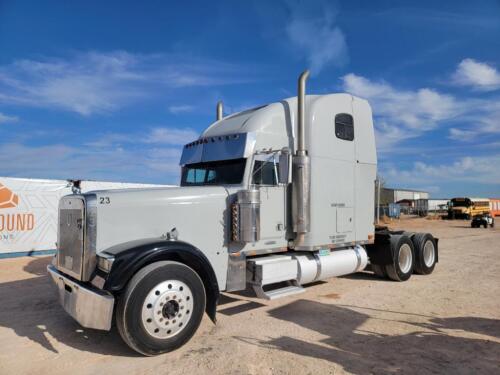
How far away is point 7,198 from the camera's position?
14.0 meters

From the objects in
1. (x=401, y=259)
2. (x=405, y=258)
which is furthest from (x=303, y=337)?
(x=405, y=258)

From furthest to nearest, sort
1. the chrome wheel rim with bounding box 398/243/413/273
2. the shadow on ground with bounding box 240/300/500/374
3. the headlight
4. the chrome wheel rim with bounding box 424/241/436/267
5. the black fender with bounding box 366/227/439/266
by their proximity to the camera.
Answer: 1. the chrome wheel rim with bounding box 424/241/436/267
2. the chrome wheel rim with bounding box 398/243/413/273
3. the black fender with bounding box 366/227/439/266
4. the headlight
5. the shadow on ground with bounding box 240/300/500/374

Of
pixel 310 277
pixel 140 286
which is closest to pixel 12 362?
pixel 140 286

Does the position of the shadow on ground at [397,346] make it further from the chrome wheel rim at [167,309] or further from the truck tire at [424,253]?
the truck tire at [424,253]

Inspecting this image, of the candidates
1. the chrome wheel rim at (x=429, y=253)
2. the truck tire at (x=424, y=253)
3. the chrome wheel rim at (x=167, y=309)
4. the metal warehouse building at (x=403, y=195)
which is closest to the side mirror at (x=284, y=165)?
the chrome wheel rim at (x=167, y=309)

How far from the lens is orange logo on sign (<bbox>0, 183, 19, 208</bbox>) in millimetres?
13906

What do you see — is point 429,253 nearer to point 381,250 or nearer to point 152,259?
point 381,250

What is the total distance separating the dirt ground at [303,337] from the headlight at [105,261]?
109 centimetres

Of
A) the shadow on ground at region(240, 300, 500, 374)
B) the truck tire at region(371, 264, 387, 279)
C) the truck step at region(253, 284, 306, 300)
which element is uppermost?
the truck step at region(253, 284, 306, 300)

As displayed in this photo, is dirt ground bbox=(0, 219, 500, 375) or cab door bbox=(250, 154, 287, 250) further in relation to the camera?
cab door bbox=(250, 154, 287, 250)

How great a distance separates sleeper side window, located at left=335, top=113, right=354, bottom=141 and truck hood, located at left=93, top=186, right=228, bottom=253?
3053 millimetres

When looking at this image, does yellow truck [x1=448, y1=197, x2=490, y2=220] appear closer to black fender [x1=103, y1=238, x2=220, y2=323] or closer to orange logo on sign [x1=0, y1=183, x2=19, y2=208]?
orange logo on sign [x1=0, y1=183, x2=19, y2=208]

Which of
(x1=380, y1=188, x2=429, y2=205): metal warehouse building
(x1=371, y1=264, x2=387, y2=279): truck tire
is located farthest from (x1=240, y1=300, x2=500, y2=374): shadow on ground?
(x1=380, y1=188, x2=429, y2=205): metal warehouse building

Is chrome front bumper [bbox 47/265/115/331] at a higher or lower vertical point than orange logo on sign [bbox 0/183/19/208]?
lower
